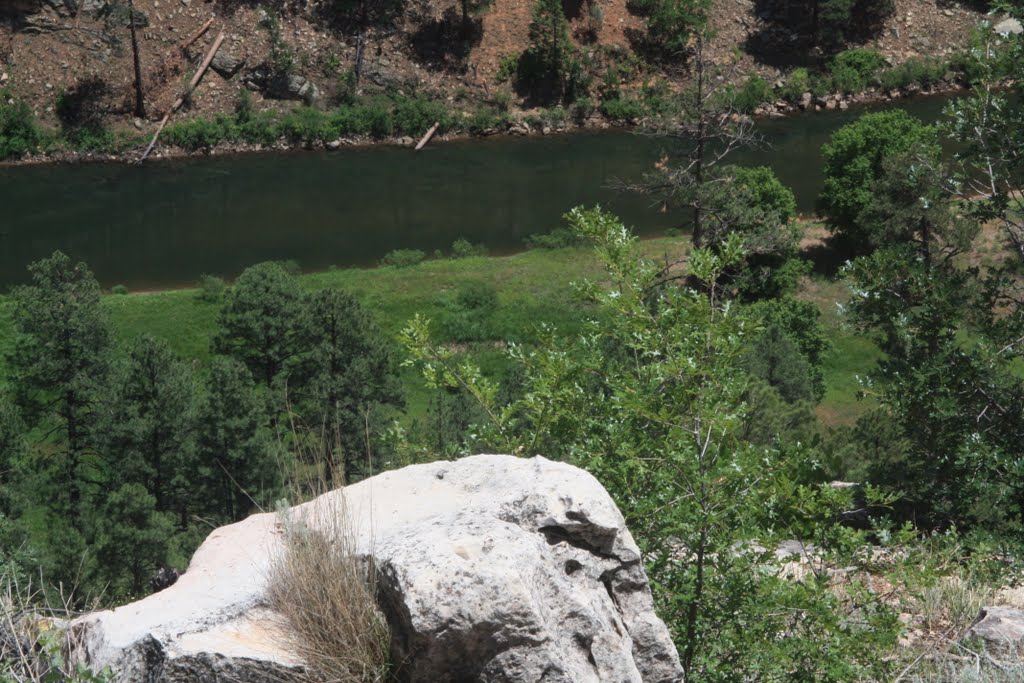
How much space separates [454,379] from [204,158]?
4779cm

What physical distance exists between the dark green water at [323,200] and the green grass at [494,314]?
4.16m

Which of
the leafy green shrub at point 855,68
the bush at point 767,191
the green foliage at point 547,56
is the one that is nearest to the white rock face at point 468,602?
the bush at point 767,191

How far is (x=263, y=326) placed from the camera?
88.3 feet

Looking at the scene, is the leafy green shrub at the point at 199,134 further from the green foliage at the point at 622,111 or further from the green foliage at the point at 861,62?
the green foliage at the point at 861,62

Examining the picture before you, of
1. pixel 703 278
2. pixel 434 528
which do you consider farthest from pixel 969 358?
pixel 434 528

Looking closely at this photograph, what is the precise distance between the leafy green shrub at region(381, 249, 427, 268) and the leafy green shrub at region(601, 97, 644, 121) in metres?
19.7

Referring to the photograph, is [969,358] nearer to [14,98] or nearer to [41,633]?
[41,633]

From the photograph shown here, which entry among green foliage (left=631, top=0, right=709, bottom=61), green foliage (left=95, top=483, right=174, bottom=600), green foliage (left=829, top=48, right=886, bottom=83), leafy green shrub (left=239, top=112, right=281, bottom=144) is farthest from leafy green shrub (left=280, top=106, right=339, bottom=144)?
green foliage (left=95, top=483, right=174, bottom=600)

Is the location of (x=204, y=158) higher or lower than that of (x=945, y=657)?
lower

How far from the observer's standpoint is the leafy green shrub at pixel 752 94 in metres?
59.2

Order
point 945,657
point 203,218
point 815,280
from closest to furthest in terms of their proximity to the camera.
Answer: point 945,657 < point 815,280 < point 203,218

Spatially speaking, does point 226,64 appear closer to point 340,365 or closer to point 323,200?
point 323,200

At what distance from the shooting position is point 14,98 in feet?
181

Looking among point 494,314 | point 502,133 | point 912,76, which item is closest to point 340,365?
point 494,314
